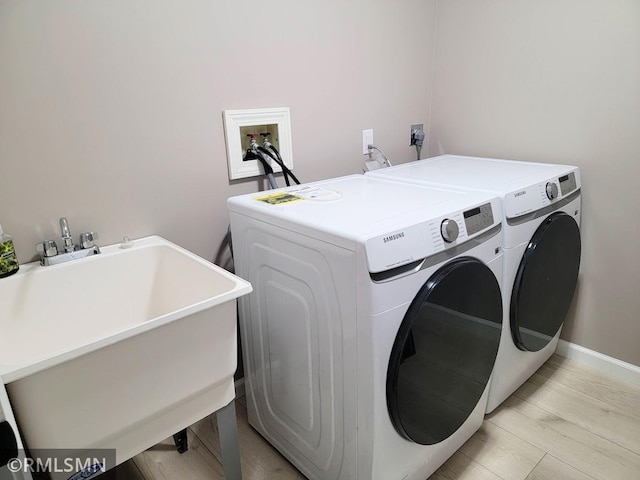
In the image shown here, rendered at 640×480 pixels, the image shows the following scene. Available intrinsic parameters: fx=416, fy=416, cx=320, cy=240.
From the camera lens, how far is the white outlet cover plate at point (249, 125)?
1.39 m

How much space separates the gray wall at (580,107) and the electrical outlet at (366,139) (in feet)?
1.63

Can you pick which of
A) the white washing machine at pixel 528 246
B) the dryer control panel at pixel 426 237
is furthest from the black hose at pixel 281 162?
the dryer control panel at pixel 426 237

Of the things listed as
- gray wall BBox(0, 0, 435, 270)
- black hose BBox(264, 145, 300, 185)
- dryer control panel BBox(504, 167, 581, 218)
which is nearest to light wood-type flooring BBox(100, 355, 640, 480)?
gray wall BBox(0, 0, 435, 270)

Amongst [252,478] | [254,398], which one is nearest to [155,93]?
[254,398]

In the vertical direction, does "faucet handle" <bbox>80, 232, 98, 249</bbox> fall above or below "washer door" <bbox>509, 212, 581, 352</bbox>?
above

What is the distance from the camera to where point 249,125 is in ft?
4.74

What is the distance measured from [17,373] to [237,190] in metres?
0.94

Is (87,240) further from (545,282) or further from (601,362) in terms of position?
(601,362)

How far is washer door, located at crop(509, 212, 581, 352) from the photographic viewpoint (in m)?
1.36

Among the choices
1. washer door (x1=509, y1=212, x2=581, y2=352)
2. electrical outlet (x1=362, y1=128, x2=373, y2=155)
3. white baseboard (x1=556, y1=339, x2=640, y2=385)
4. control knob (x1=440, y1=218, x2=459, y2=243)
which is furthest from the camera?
electrical outlet (x1=362, y1=128, x2=373, y2=155)

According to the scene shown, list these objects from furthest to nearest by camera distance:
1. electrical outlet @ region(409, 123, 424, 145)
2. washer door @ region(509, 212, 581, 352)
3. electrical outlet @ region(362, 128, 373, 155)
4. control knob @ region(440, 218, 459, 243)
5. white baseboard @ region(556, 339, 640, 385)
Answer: electrical outlet @ region(409, 123, 424, 145)
electrical outlet @ region(362, 128, 373, 155)
white baseboard @ region(556, 339, 640, 385)
washer door @ region(509, 212, 581, 352)
control knob @ region(440, 218, 459, 243)

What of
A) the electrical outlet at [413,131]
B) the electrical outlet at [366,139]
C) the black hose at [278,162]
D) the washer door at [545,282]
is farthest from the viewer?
the electrical outlet at [413,131]

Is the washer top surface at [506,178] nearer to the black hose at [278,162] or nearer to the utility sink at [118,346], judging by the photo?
the black hose at [278,162]

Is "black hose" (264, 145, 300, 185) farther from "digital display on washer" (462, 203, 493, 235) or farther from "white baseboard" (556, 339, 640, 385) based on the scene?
"white baseboard" (556, 339, 640, 385)
